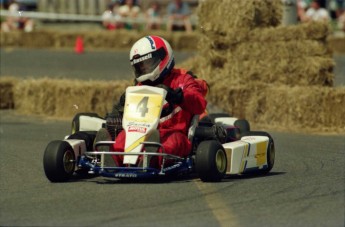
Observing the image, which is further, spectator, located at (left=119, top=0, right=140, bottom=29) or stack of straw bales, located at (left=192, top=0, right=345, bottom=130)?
spectator, located at (left=119, top=0, right=140, bottom=29)

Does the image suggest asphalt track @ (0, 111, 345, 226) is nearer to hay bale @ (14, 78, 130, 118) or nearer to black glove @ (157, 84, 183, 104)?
black glove @ (157, 84, 183, 104)

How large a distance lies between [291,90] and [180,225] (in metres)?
6.63

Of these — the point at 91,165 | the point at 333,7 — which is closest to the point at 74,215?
the point at 91,165

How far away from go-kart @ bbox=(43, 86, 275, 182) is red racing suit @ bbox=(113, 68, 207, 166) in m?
0.07

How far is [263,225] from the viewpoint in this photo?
6.79 meters

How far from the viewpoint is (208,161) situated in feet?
28.0

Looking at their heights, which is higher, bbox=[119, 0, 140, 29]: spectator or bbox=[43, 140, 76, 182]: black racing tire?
bbox=[119, 0, 140, 29]: spectator

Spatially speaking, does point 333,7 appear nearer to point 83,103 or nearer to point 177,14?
point 177,14

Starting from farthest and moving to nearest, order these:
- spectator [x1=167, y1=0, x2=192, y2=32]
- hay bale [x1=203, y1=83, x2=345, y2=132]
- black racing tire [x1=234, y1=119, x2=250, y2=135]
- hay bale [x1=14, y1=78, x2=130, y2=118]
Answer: spectator [x1=167, y1=0, x2=192, y2=32] < hay bale [x1=14, y1=78, x2=130, y2=118] < hay bale [x1=203, y1=83, x2=345, y2=132] < black racing tire [x1=234, y1=119, x2=250, y2=135]

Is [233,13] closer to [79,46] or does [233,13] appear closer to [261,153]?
[261,153]

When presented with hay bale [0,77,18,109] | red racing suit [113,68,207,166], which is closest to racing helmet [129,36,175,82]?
red racing suit [113,68,207,166]

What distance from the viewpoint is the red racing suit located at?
8867mm

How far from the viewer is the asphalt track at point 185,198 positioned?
7.05 metres

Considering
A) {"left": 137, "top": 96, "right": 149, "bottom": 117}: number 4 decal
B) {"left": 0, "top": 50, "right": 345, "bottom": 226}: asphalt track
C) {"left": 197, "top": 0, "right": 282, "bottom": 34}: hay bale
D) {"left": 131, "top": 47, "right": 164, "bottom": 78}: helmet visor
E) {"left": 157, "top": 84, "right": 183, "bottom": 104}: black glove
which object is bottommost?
{"left": 0, "top": 50, "right": 345, "bottom": 226}: asphalt track
